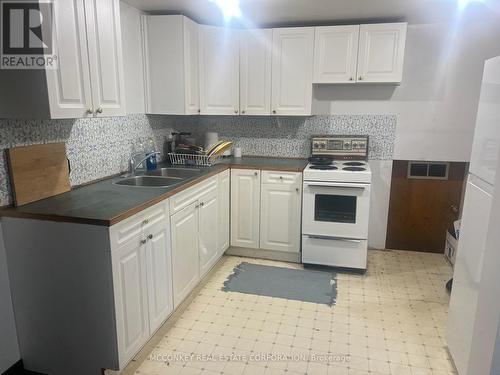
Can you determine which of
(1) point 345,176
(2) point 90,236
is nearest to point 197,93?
(1) point 345,176

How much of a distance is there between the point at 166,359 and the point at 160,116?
2.13m

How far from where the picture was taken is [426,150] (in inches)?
135

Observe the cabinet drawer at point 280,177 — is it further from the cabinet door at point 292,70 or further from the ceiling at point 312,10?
the ceiling at point 312,10

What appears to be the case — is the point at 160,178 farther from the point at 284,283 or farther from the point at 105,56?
the point at 284,283

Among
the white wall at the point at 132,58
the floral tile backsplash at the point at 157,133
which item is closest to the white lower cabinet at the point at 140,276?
the floral tile backsplash at the point at 157,133

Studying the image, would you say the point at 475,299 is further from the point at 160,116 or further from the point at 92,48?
the point at 160,116

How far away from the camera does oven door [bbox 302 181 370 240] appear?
2992 mm

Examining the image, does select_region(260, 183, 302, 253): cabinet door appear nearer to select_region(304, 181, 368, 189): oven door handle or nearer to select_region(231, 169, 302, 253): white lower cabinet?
select_region(231, 169, 302, 253): white lower cabinet

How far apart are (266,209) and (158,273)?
4.48 feet

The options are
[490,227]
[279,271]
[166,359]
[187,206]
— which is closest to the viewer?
[490,227]

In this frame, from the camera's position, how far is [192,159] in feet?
10.7

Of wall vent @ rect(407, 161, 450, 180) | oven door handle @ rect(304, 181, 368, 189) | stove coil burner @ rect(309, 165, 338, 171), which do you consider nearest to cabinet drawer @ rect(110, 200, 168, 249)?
oven door handle @ rect(304, 181, 368, 189)

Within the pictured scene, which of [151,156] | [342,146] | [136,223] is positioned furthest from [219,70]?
[136,223]

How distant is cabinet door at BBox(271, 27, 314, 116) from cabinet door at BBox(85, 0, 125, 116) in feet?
5.01
